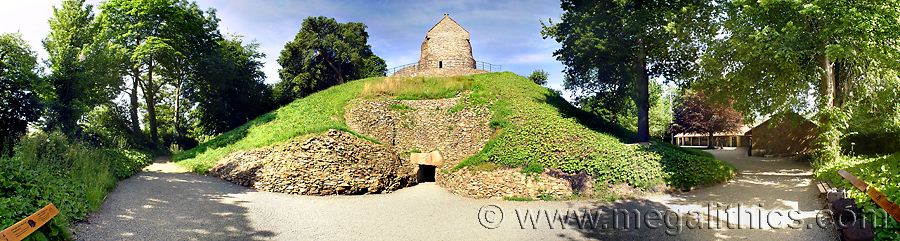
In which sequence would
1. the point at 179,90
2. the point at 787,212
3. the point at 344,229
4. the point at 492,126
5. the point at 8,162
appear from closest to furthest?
1. the point at 8,162
2. the point at 344,229
3. the point at 787,212
4. the point at 492,126
5. the point at 179,90

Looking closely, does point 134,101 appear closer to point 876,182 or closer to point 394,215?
point 394,215

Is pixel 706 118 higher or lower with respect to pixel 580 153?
higher

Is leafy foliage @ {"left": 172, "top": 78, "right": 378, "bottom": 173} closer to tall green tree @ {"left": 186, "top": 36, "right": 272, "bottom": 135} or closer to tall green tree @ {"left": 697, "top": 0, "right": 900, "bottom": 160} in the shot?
tall green tree @ {"left": 186, "top": 36, "right": 272, "bottom": 135}

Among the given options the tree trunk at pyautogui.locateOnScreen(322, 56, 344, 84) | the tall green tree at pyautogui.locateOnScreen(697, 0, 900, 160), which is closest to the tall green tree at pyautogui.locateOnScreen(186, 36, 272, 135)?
the tree trunk at pyautogui.locateOnScreen(322, 56, 344, 84)

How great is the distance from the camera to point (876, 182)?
8953mm

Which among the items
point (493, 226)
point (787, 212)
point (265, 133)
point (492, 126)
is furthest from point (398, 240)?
point (265, 133)

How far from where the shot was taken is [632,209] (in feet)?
36.6

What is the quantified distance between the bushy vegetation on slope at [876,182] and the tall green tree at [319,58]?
3405cm

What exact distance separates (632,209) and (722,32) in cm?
1047

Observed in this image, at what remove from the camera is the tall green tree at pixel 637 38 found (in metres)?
17.9

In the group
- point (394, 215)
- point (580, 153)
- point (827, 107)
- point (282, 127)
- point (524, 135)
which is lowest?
point (394, 215)

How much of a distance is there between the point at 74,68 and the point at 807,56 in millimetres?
30185

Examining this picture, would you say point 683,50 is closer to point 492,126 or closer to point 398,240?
point 492,126

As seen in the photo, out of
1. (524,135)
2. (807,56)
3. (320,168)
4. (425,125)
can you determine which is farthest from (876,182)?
(425,125)
